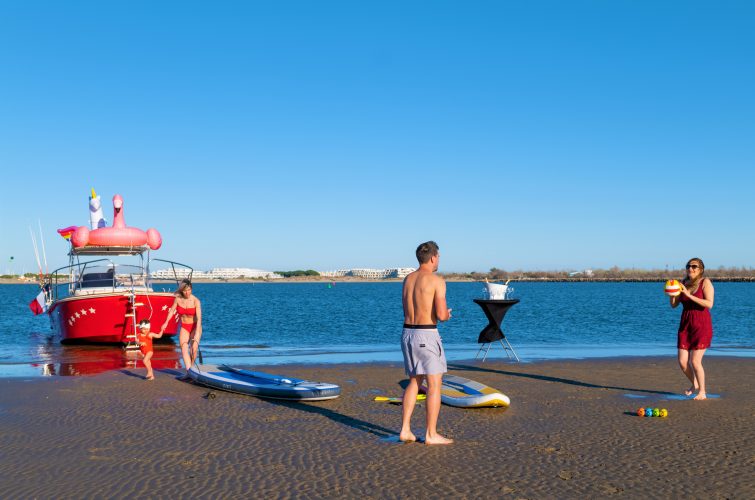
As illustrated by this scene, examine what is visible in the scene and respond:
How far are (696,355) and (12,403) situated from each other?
989cm

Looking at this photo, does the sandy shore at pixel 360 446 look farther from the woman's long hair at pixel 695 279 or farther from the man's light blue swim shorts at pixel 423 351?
the woman's long hair at pixel 695 279

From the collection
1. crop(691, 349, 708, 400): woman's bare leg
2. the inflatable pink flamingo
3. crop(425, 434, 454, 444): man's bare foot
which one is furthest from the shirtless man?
the inflatable pink flamingo

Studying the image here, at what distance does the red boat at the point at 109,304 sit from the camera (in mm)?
19469

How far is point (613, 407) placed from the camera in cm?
930

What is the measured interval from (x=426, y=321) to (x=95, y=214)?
57.8 ft

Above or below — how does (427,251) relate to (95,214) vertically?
below

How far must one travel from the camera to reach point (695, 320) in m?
9.32

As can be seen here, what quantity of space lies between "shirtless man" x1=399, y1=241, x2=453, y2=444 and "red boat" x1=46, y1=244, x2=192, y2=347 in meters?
13.8

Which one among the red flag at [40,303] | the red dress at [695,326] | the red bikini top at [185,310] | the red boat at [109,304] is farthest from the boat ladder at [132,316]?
the red dress at [695,326]

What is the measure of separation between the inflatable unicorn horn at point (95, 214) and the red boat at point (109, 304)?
2.61 ft

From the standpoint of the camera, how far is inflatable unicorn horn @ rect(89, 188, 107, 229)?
2116 centimetres

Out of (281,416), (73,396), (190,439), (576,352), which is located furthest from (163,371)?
(576,352)

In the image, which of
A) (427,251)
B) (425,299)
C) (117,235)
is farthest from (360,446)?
(117,235)

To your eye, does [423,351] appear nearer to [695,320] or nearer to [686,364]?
[695,320]
